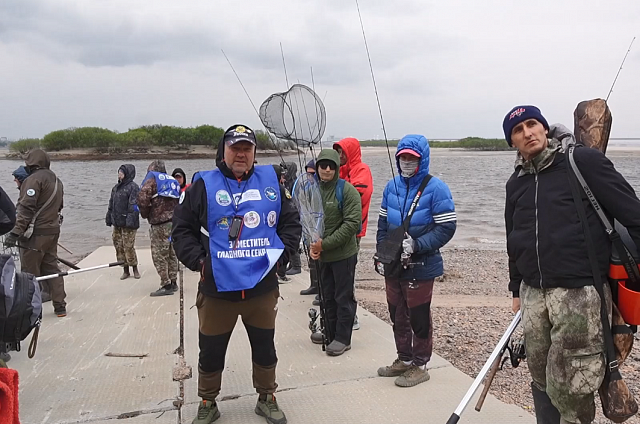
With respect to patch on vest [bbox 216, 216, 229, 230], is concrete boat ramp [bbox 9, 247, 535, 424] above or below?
below

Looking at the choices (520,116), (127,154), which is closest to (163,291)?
(520,116)

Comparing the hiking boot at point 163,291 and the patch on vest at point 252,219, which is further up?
the patch on vest at point 252,219

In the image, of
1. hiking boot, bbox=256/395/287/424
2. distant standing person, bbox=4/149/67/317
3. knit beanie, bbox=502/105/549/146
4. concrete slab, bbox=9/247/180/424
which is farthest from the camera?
distant standing person, bbox=4/149/67/317

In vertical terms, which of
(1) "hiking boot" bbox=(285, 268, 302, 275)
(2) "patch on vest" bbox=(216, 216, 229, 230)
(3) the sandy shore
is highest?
(2) "patch on vest" bbox=(216, 216, 229, 230)

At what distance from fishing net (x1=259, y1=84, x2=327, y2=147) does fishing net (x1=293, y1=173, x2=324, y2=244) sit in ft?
1.75

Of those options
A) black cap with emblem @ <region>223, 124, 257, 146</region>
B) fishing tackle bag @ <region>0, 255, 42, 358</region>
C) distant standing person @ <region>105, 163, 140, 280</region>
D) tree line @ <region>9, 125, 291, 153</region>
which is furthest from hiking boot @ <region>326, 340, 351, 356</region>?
tree line @ <region>9, 125, 291, 153</region>

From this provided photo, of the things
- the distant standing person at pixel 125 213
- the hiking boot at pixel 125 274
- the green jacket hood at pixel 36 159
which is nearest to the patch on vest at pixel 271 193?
the green jacket hood at pixel 36 159

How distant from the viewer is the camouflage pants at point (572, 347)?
7.33 feet

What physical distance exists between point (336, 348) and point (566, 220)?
265 centimetres

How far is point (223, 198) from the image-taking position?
3.05 m

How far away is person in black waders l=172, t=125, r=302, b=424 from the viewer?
3010 millimetres

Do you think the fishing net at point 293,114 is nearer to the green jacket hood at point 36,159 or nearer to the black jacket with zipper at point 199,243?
the black jacket with zipper at point 199,243

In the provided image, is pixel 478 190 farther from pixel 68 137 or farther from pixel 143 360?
pixel 68 137

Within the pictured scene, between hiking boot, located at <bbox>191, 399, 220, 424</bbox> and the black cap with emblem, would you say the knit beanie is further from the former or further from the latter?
hiking boot, located at <bbox>191, 399, 220, 424</bbox>
